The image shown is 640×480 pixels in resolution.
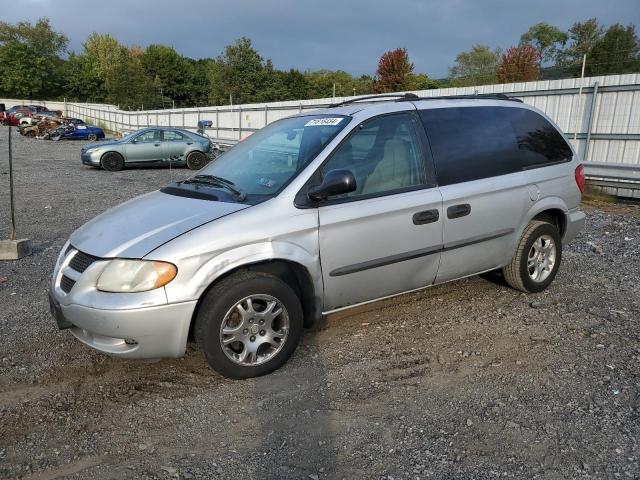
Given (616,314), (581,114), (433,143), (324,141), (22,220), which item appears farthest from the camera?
(581,114)

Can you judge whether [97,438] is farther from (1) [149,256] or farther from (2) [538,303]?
(2) [538,303]

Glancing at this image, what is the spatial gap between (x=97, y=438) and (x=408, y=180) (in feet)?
9.10

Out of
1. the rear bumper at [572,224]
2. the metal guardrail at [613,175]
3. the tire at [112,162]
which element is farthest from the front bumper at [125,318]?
the tire at [112,162]

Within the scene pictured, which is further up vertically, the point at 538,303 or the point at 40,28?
the point at 40,28

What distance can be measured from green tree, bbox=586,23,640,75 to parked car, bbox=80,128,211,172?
121 ft

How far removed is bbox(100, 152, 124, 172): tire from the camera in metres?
17.2

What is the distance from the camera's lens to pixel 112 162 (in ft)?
56.7

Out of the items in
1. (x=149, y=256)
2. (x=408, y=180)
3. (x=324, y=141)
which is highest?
(x=324, y=141)

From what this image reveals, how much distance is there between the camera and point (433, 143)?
14.0ft

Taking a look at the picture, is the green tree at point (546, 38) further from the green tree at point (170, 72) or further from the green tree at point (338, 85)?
the green tree at point (170, 72)

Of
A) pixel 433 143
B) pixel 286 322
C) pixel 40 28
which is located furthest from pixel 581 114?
pixel 40 28

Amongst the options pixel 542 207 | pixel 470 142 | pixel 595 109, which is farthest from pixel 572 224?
pixel 595 109

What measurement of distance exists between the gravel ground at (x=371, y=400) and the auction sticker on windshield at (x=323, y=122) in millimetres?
1678

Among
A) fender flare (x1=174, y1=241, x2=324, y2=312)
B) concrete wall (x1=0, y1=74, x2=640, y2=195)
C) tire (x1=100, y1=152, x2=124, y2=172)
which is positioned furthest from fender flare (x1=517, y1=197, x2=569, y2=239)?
tire (x1=100, y1=152, x2=124, y2=172)
